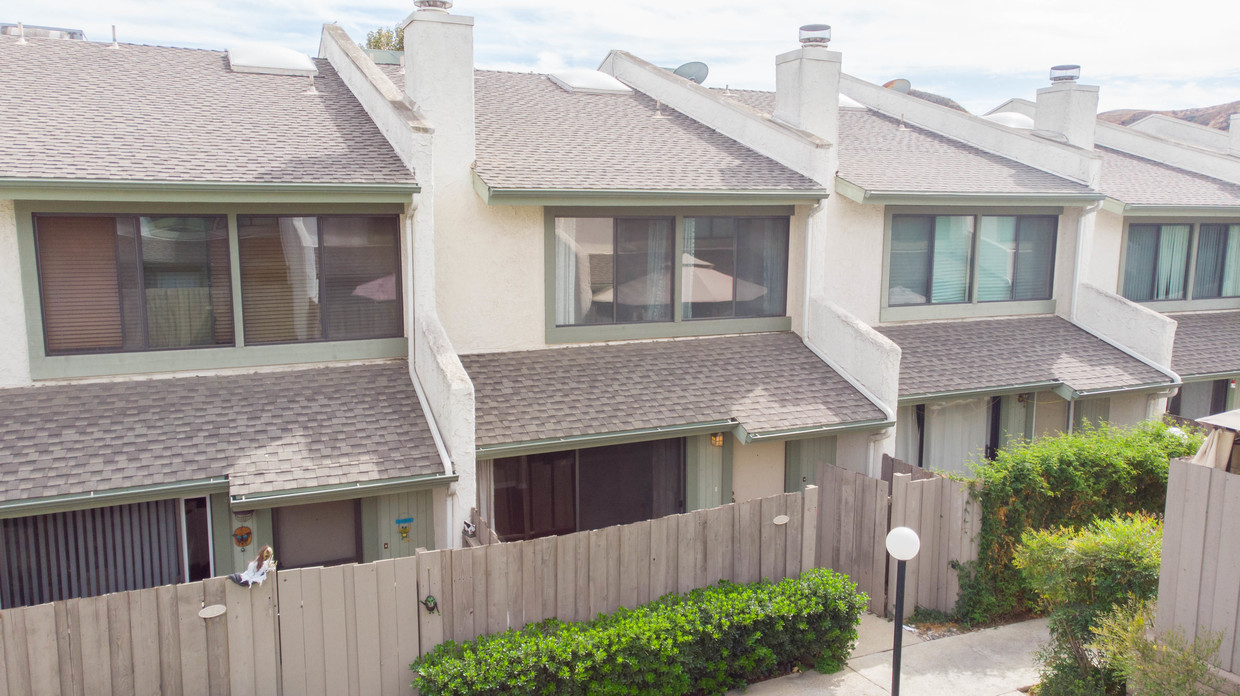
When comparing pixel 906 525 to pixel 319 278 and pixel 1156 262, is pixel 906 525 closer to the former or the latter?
pixel 319 278

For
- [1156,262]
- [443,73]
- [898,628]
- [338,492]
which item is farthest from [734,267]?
[1156,262]

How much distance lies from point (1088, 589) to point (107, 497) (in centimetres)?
913

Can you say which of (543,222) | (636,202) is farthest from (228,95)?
(636,202)

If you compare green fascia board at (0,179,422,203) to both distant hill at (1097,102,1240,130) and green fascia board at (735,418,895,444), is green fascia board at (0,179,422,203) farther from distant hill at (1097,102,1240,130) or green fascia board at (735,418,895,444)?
distant hill at (1097,102,1240,130)

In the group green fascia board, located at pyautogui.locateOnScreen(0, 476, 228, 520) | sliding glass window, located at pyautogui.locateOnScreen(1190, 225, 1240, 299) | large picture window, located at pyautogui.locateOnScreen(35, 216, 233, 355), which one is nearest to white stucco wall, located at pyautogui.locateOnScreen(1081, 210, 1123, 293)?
sliding glass window, located at pyautogui.locateOnScreen(1190, 225, 1240, 299)

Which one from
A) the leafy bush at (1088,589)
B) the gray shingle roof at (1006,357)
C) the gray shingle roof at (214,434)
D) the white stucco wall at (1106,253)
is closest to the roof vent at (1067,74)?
the white stucco wall at (1106,253)

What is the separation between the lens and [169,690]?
23.5 feet

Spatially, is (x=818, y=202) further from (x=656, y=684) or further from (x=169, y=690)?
(x=169, y=690)

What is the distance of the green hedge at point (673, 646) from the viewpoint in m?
7.64

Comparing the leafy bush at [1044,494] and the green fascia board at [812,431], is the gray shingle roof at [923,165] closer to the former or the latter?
the green fascia board at [812,431]

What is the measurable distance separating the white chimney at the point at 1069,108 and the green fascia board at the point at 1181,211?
1.98 metres

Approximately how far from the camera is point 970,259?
1481cm

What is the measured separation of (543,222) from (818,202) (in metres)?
4.13

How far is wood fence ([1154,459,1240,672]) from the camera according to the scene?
6.61m
